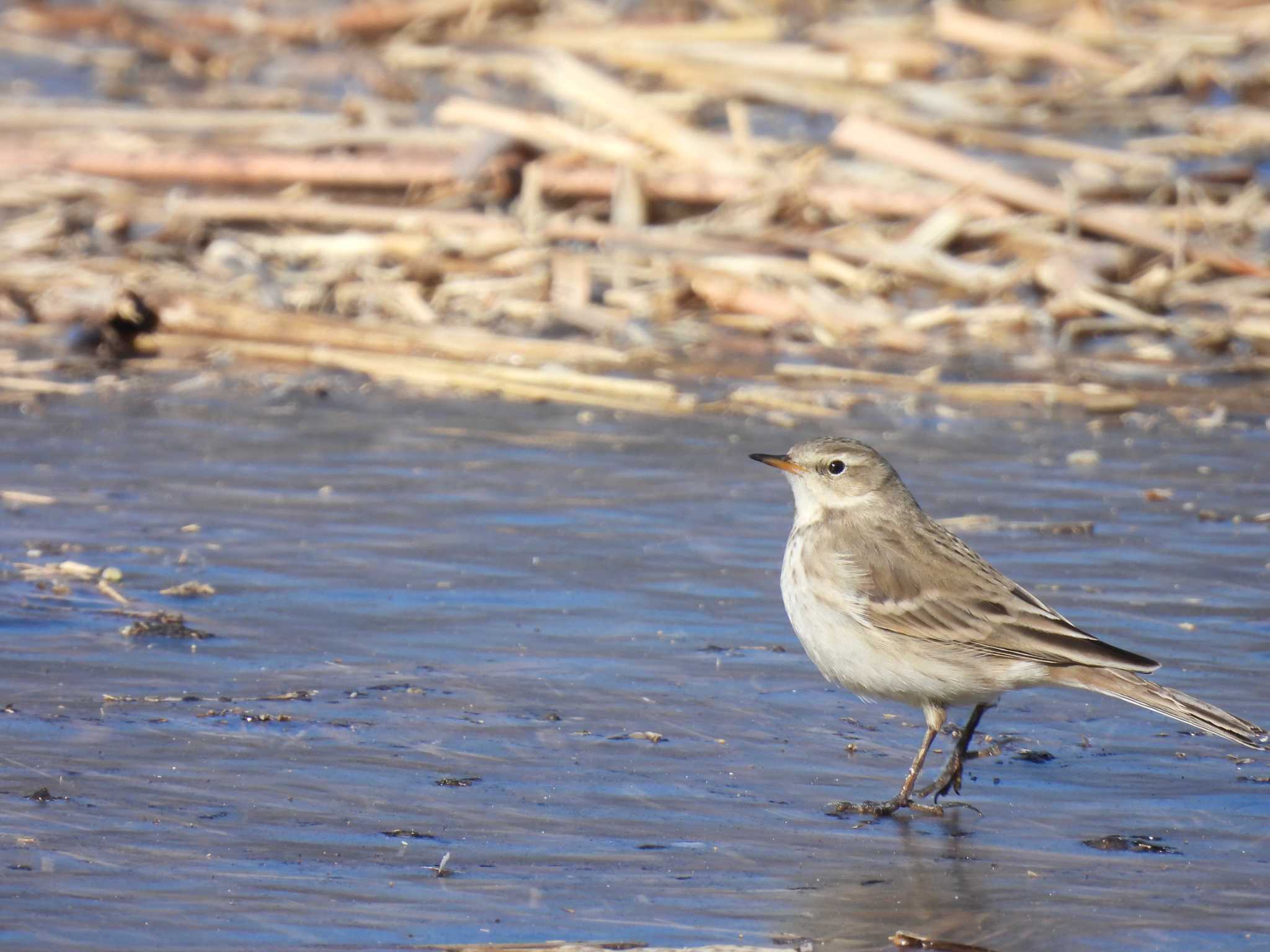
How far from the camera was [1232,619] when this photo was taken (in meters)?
6.92

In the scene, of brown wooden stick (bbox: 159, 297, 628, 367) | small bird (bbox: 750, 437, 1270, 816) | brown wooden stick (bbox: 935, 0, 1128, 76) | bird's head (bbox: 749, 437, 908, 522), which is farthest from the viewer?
brown wooden stick (bbox: 935, 0, 1128, 76)

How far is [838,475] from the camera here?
6.37 meters

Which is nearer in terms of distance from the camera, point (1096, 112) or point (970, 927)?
point (970, 927)

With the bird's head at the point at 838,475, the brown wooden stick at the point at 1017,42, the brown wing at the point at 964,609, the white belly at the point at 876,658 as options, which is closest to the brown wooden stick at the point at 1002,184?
the brown wooden stick at the point at 1017,42

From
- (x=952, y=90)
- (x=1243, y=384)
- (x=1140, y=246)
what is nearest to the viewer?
(x=1243, y=384)

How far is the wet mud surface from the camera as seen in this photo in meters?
4.46

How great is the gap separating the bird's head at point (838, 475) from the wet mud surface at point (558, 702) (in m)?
0.60

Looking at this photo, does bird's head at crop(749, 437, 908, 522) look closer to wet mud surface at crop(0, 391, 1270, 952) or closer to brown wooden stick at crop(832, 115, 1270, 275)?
wet mud surface at crop(0, 391, 1270, 952)

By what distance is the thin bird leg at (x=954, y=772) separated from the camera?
17.7 feet

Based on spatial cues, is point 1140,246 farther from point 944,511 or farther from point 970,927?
point 970,927

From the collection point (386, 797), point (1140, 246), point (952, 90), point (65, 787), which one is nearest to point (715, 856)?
point (386, 797)

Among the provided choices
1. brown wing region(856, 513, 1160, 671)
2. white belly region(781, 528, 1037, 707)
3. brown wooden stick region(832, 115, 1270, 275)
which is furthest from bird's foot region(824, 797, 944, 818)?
brown wooden stick region(832, 115, 1270, 275)

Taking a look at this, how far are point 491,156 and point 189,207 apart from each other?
6.95 feet

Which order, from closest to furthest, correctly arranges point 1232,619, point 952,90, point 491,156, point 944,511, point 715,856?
point 715,856, point 1232,619, point 944,511, point 491,156, point 952,90
